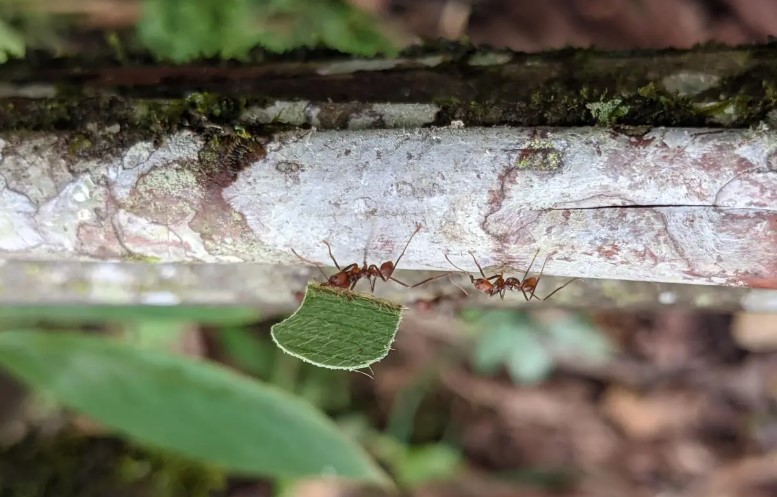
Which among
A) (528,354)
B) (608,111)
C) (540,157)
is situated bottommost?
(528,354)

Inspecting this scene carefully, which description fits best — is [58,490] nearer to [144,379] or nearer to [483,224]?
[144,379]

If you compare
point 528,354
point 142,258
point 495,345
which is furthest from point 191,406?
point 528,354

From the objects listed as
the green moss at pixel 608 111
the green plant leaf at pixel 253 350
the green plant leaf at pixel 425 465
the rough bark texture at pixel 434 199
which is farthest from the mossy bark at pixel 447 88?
the green plant leaf at pixel 425 465

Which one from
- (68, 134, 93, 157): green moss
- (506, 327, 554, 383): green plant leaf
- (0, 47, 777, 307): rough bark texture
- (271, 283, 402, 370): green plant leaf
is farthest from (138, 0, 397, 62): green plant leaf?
(506, 327, 554, 383): green plant leaf

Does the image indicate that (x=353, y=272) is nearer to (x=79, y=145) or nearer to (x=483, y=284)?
(x=483, y=284)

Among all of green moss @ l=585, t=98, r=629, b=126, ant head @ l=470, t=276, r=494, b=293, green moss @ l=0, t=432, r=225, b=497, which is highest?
green moss @ l=585, t=98, r=629, b=126

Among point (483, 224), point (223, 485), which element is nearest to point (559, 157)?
point (483, 224)

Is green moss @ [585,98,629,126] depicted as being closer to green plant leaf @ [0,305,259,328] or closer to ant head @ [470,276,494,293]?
ant head @ [470,276,494,293]
